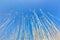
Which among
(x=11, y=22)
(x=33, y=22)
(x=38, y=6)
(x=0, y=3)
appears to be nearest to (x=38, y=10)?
(x=38, y=6)

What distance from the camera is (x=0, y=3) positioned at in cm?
210

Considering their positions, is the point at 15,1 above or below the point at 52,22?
above

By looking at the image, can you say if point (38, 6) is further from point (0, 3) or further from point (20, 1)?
point (0, 3)

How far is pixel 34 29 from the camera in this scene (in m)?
2.11

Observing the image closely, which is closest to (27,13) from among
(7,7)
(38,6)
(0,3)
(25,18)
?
(25,18)

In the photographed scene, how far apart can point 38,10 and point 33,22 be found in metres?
0.23

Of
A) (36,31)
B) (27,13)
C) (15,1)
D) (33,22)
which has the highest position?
(15,1)

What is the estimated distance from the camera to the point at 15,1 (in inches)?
83.3

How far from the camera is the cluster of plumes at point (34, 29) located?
2.05m

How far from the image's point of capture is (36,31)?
2.11 meters

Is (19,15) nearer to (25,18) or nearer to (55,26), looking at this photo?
(25,18)

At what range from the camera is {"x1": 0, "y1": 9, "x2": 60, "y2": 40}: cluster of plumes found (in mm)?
2053

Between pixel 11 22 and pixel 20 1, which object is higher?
pixel 20 1

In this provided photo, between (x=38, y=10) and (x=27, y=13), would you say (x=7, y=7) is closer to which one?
(x=27, y=13)
